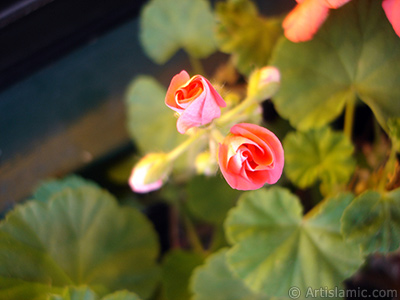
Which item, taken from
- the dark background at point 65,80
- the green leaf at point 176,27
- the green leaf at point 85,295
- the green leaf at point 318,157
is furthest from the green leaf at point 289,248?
the dark background at point 65,80

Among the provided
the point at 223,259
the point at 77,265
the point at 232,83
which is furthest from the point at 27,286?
the point at 232,83

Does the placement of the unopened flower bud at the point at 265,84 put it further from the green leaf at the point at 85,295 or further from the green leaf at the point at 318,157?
the green leaf at the point at 85,295

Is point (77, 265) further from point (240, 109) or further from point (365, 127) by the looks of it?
point (365, 127)

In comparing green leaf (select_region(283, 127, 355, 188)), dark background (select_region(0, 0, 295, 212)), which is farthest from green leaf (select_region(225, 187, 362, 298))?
dark background (select_region(0, 0, 295, 212))

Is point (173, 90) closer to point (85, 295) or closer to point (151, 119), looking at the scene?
point (85, 295)

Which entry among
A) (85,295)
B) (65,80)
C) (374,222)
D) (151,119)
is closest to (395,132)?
(374,222)

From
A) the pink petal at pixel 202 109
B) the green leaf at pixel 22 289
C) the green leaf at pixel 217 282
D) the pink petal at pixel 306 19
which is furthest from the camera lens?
the green leaf at pixel 217 282
